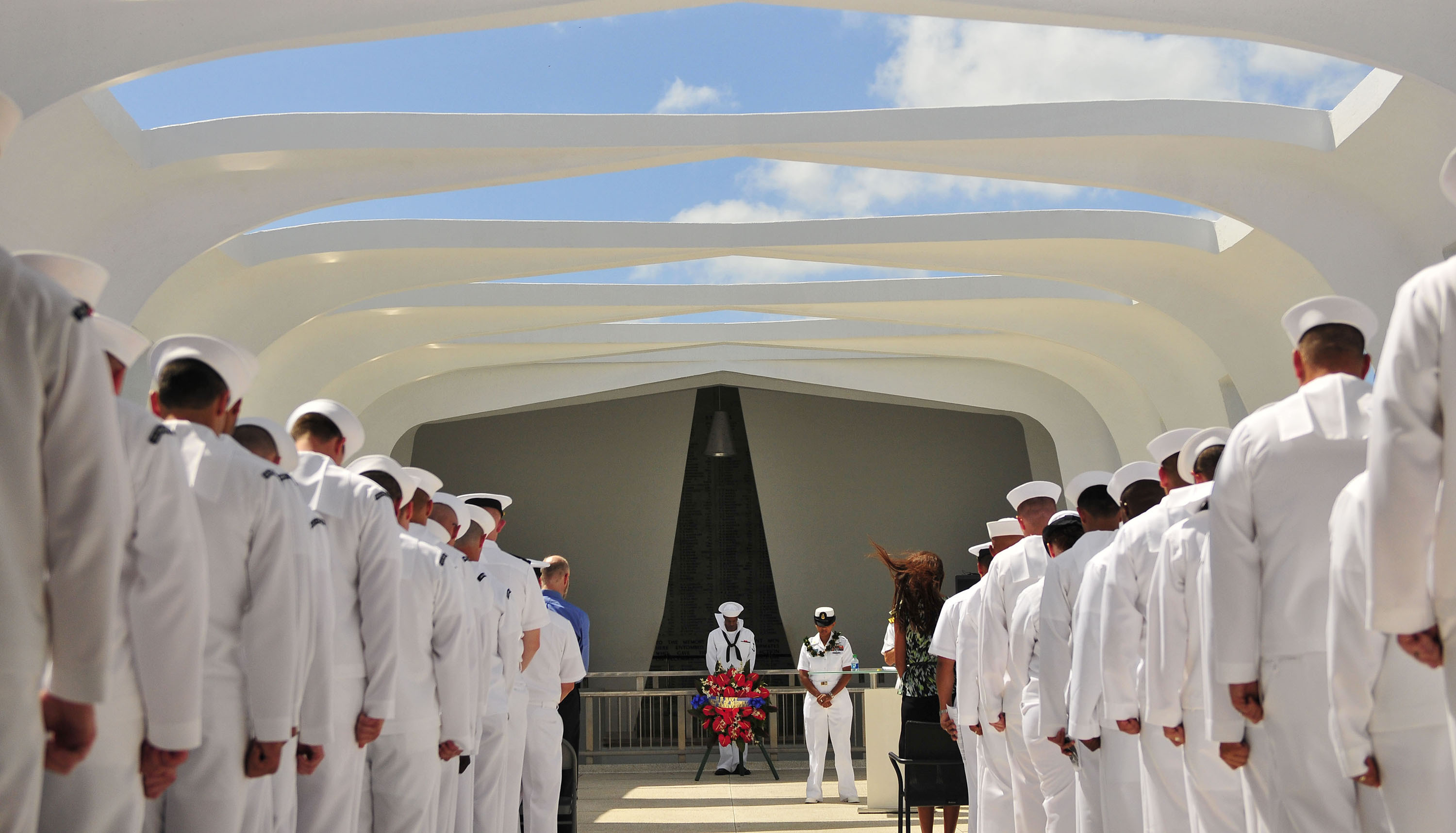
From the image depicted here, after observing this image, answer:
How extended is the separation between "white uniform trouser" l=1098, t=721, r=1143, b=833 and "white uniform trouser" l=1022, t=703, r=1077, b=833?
0.73 meters

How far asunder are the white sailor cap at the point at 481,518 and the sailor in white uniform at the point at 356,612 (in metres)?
2.52

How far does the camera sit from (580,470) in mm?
22469

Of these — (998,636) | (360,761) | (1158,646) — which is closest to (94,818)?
(360,761)

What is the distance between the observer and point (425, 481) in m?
6.62

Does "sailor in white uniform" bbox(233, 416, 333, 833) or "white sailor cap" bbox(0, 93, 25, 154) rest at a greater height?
"white sailor cap" bbox(0, 93, 25, 154)

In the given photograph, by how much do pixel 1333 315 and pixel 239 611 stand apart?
3360 mm

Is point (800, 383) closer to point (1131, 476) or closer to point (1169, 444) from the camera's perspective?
point (1131, 476)

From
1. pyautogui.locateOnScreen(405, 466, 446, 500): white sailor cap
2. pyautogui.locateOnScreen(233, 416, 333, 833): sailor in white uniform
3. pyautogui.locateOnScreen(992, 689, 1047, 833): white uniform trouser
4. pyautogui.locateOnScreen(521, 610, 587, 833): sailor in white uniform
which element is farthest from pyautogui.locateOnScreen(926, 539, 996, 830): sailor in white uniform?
pyautogui.locateOnScreen(233, 416, 333, 833): sailor in white uniform

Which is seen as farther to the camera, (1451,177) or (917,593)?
(917,593)

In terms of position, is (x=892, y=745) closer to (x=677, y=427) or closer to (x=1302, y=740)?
(x=1302, y=740)

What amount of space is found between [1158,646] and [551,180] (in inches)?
277

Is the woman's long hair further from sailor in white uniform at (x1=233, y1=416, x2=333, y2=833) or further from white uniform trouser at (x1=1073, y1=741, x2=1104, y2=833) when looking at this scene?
sailor in white uniform at (x1=233, y1=416, x2=333, y2=833)

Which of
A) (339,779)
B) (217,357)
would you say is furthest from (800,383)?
(217,357)

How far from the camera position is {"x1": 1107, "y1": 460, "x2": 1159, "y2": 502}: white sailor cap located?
5574mm
